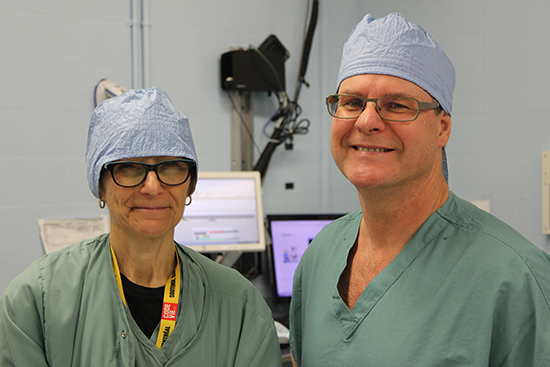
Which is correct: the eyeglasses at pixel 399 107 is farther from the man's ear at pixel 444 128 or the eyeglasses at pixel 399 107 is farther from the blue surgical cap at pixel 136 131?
the blue surgical cap at pixel 136 131

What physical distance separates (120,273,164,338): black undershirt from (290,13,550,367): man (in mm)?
393

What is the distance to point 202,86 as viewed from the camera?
2.64 metres

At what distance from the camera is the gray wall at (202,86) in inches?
90.3

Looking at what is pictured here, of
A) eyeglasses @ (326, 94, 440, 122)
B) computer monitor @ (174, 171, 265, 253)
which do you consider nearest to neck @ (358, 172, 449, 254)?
eyeglasses @ (326, 94, 440, 122)

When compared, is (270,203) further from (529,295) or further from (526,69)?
(529,295)

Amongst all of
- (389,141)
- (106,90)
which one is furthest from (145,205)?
(106,90)

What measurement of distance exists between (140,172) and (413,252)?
0.66 meters

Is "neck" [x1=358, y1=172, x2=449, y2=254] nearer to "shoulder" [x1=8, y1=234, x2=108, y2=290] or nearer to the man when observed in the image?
the man

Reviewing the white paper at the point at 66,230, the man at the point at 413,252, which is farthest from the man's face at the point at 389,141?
the white paper at the point at 66,230

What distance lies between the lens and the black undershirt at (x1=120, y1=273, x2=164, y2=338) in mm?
1108

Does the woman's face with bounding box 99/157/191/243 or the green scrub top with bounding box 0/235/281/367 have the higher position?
the woman's face with bounding box 99/157/191/243

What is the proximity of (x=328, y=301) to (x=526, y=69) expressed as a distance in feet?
6.20

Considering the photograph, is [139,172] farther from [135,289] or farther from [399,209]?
A: [399,209]

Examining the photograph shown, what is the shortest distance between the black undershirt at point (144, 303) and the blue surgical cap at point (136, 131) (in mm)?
252
